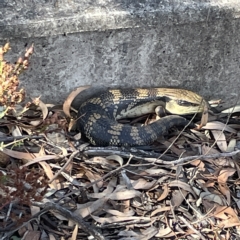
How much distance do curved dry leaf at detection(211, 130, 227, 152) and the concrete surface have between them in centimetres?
39

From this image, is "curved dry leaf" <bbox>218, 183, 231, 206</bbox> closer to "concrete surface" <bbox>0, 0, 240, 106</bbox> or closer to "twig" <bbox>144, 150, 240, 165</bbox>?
"twig" <bbox>144, 150, 240, 165</bbox>

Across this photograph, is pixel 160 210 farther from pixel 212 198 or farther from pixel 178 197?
pixel 212 198

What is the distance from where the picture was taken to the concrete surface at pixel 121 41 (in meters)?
3.38

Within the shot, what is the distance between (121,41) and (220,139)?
3.29 feet

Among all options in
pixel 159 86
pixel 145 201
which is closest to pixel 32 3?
pixel 159 86

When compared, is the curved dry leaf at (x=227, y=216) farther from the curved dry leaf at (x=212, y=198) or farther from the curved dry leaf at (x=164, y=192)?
the curved dry leaf at (x=164, y=192)

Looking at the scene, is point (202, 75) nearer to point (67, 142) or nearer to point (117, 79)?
point (117, 79)

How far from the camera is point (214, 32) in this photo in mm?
3715

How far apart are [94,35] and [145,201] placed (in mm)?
1099

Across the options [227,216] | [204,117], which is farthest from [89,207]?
[204,117]

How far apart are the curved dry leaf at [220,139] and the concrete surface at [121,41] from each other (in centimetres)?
39

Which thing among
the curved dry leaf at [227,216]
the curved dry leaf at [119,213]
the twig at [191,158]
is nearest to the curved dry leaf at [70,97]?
the twig at [191,158]

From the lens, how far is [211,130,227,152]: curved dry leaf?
3.80 meters

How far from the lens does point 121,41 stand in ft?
11.7
